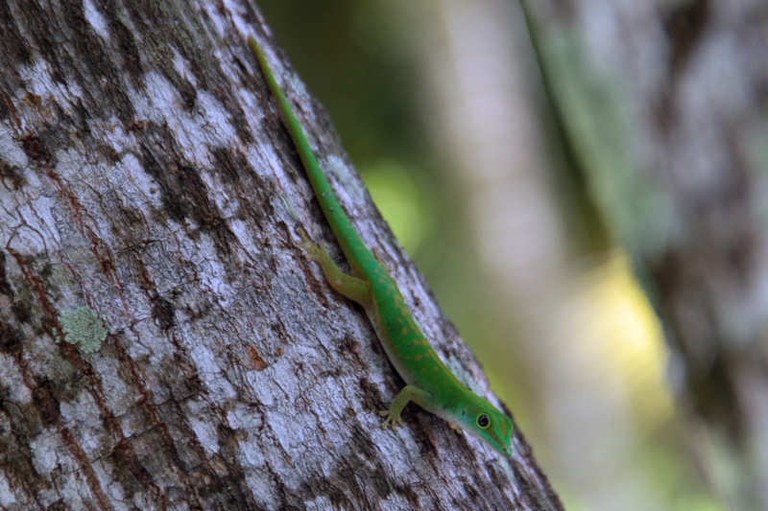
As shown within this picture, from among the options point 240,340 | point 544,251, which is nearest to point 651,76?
point 240,340

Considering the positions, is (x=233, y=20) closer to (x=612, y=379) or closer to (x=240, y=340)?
(x=240, y=340)

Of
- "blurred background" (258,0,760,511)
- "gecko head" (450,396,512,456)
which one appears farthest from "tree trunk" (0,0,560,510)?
"blurred background" (258,0,760,511)

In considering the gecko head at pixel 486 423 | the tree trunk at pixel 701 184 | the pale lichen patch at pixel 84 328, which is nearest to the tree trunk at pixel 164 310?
the pale lichen patch at pixel 84 328

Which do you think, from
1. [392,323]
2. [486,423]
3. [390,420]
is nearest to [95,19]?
[392,323]

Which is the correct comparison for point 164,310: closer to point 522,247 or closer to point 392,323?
point 392,323

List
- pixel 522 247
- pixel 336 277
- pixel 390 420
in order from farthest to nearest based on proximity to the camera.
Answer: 1. pixel 522 247
2. pixel 336 277
3. pixel 390 420

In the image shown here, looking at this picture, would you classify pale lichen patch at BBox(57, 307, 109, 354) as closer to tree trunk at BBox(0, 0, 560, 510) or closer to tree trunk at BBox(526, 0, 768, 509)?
tree trunk at BBox(0, 0, 560, 510)

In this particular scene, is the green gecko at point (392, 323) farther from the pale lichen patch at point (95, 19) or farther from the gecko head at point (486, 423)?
the pale lichen patch at point (95, 19)
